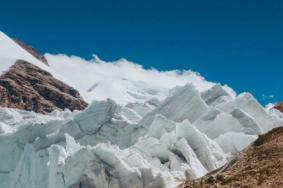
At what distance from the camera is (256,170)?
18.1 metres

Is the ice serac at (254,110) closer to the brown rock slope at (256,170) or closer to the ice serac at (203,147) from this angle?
the ice serac at (203,147)

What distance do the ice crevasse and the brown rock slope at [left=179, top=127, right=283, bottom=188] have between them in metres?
14.2

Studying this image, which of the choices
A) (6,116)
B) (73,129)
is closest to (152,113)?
(73,129)

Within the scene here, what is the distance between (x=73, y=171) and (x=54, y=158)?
625 cm

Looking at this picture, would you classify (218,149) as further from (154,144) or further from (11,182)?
(11,182)

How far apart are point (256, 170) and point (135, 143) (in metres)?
33.2

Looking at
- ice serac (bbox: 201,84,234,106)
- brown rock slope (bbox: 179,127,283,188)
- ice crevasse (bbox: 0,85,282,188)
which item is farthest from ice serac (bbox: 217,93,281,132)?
brown rock slope (bbox: 179,127,283,188)

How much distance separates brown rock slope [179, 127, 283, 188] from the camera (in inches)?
668

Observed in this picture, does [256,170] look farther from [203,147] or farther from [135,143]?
[135,143]

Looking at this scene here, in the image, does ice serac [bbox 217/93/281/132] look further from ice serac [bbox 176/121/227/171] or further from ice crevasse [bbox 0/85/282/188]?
ice serac [bbox 176/121/227/171]

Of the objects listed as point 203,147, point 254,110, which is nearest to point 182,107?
point 254,110

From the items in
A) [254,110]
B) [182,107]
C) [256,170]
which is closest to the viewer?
[256,170]

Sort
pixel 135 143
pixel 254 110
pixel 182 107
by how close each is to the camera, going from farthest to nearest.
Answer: pixel 182 107 → pixel 254 110 → pixel 135 143

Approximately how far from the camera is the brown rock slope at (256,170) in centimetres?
1697
